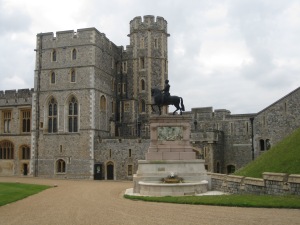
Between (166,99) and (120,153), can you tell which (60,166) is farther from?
(166,99)

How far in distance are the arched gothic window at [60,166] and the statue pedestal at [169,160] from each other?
69.9 feet

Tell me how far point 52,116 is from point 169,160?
24.1 m

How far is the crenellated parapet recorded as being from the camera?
47531 mm

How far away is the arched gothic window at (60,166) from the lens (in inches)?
1660

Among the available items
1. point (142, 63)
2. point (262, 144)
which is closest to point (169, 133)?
point (262, 144)

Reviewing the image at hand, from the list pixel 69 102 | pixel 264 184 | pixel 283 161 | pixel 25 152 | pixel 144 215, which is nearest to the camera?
pixel 144 215

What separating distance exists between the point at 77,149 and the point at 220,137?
1499 cm

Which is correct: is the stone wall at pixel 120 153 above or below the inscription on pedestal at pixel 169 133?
below

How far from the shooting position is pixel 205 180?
70.5 feet

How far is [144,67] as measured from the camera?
47.9 meters

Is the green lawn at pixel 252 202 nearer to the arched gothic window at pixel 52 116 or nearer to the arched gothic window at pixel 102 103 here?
the arched gothic window at pixel 102 103

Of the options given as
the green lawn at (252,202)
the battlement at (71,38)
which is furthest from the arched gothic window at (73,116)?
the green lawn at (252,202)

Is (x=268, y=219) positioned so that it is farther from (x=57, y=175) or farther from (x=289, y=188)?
(x=57, y=175)

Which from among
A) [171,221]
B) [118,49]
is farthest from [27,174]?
[171,221]
